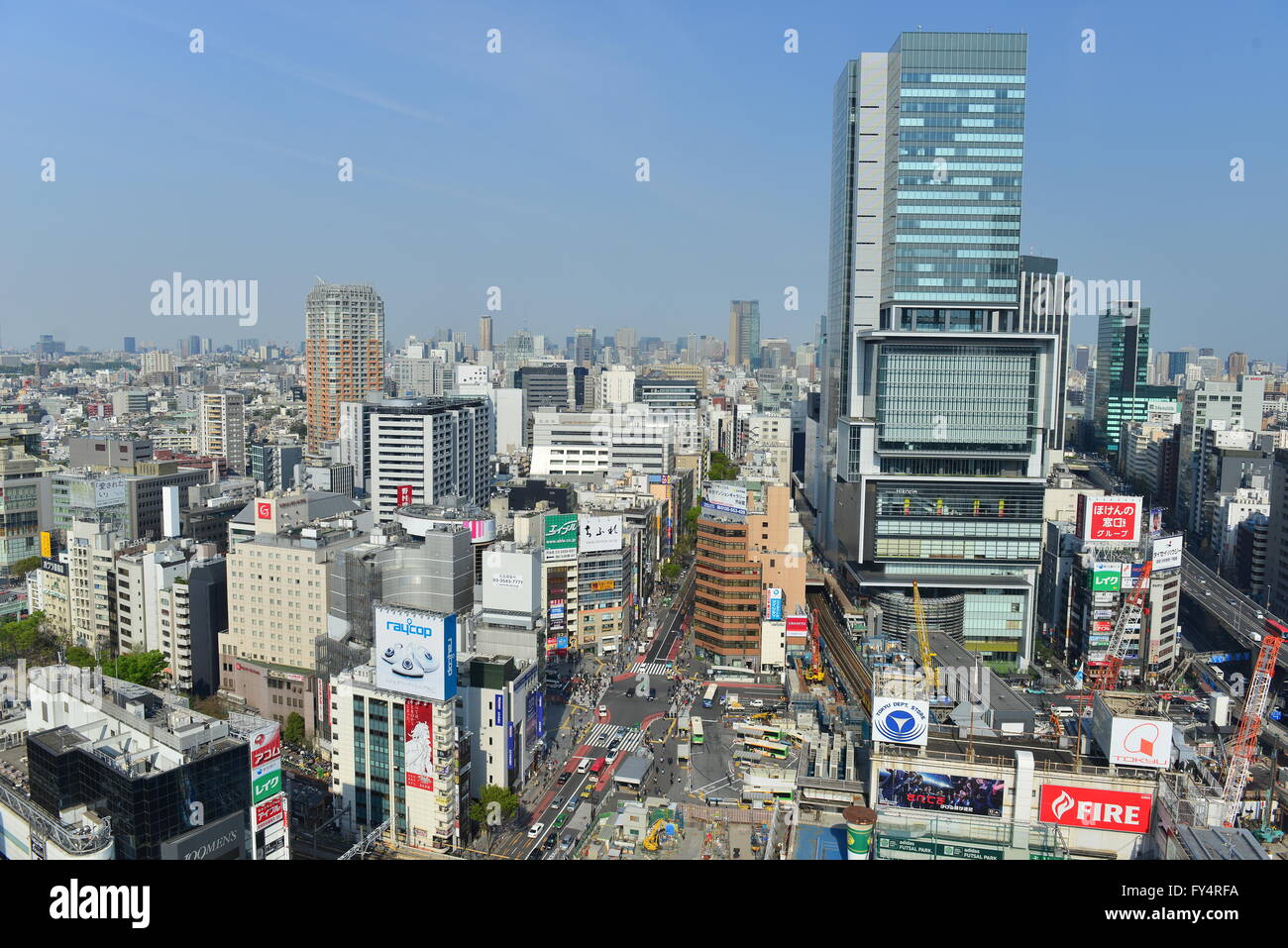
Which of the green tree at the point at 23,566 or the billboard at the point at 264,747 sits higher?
the billboard at the point at 264,747

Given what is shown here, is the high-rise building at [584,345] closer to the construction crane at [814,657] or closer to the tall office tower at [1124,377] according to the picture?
the tall office tower at [1124,377]

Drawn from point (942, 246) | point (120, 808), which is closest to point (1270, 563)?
point (942, 246)

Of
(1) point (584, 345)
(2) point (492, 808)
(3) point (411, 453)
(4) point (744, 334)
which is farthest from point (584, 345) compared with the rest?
(2) point (492, 808)

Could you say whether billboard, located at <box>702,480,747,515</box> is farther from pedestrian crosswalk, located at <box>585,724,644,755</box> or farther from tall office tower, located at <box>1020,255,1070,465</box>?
tall office tower, located at <box>1020,255,1070,465</box>

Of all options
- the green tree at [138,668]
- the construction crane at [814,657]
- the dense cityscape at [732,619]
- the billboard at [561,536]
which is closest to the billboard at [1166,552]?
the dense cityscape at [732,619]
